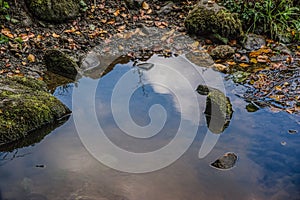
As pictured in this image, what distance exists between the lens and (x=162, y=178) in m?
3.54

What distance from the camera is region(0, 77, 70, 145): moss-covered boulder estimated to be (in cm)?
395

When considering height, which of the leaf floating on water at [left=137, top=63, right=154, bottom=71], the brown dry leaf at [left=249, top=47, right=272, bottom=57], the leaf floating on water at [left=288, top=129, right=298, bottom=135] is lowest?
the leaf floating on water at [left=288, top=129, right=298, bottom=135]

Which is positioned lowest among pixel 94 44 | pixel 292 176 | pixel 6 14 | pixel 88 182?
pixel 292 176

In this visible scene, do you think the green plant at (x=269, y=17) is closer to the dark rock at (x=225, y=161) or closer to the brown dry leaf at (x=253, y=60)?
the brown dry leaf at (x=253, y=60)

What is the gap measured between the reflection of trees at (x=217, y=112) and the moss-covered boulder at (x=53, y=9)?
3.91 metres

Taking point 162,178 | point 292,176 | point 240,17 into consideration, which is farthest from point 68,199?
point 240,17

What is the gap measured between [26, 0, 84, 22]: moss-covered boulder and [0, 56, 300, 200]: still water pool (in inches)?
86.6

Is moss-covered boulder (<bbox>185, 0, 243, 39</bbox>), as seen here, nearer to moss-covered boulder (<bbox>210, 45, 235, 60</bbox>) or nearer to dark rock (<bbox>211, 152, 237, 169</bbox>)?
moss-covered boulder (<bbox>210, 45, 235, 60</bbox>)

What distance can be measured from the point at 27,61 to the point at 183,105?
3.14 metres

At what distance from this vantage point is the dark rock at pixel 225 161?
148 inches

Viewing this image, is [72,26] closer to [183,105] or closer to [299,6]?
[183,105]

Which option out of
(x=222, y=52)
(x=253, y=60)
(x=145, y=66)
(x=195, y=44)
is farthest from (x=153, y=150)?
(x=195, y=44)

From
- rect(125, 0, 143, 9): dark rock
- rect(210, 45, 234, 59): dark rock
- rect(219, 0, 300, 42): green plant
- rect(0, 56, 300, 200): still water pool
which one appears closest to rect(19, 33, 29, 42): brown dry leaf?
rect(0, 56, 300, 200): still water pool

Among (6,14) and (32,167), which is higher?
(6,14)
